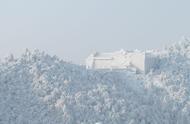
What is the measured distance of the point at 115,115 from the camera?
104 ft

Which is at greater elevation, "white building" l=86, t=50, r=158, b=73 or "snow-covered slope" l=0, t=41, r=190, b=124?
"white building" l=86, t=50, r=158, b=73

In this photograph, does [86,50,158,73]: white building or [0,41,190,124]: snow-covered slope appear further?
[86,50,158,73]: white building

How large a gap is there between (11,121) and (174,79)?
33.8 ft

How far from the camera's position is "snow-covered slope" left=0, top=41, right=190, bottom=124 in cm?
3183

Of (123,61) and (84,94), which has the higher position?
(123,61)

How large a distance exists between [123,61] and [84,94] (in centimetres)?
777

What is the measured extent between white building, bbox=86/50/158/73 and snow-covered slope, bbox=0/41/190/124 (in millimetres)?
977

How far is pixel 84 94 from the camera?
3322 cm

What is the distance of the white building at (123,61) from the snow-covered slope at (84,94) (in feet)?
3.20

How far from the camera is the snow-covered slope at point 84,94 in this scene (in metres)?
31.8

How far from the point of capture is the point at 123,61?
4053 centimetres

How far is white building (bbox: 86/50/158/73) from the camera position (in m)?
39.8

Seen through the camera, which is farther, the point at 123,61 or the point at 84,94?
the point at 123,61

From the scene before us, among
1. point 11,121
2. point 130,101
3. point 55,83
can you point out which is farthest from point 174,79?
point 11,121
